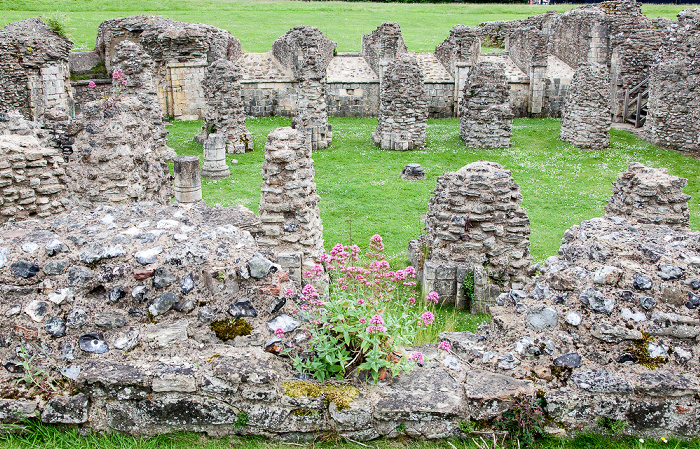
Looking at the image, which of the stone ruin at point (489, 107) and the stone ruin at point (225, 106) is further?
the stone ruin at point (489, 107)

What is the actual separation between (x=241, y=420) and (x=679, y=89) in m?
19.9

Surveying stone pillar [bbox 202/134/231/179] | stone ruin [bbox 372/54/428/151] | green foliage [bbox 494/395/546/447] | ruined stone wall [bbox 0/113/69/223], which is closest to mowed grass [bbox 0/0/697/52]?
stone ruin [bbox 372/54/428/151]

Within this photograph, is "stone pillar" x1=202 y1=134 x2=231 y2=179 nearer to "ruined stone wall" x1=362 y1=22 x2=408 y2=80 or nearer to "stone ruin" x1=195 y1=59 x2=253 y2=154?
"stone ruin" x1=195 y1=59 x2=253 y2=154

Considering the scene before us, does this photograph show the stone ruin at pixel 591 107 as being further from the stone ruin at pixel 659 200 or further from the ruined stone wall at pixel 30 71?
the ruined stone wall at pixel 30 71

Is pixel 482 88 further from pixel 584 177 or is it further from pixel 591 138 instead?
pixel 584 177

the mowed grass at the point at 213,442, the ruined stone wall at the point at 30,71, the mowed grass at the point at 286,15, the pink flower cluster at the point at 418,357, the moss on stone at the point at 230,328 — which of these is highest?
the mowed grass at the point at 286,15

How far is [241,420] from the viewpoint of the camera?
3.61 m

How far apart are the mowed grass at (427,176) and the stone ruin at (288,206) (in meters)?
0.88

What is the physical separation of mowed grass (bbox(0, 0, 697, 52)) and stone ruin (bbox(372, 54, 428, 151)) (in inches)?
467

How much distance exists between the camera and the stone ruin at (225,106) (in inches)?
719

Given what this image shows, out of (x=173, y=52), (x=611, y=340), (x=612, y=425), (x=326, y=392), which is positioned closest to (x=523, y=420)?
(x=612, y=425)

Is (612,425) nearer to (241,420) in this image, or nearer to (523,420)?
(523,420)

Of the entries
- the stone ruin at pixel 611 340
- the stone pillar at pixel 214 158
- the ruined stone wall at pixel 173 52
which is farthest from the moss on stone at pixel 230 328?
the ruined stone wall at pixel 173 52

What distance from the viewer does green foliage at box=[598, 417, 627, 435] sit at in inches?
145
